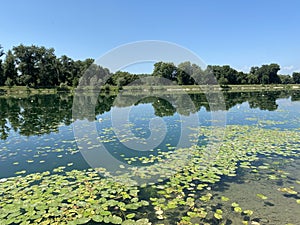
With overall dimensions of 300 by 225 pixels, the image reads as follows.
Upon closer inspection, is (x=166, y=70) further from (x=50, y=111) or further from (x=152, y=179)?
(x=152, y=179)

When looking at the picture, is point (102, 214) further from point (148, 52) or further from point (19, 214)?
point (148, 52)

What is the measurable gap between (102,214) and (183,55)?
602 cm

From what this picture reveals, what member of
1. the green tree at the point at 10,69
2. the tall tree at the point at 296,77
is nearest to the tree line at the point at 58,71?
the green tree at the point at 10,69

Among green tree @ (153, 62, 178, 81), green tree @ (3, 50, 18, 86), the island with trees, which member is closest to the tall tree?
the island with trees

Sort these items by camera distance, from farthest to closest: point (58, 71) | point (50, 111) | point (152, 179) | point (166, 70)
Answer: point (58, 71)
point (166, 70)
point (50, 111)
point (152, 179)

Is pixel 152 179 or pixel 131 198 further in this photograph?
pixel 152 179

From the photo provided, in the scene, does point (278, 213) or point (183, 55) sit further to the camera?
point (183, 55)

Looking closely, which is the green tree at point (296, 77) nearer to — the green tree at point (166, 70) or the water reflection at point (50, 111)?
the green tree at point (166, 70)

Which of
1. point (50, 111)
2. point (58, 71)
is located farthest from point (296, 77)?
point (50, 111)

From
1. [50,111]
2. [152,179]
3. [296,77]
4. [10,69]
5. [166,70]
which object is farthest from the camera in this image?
[296,77]

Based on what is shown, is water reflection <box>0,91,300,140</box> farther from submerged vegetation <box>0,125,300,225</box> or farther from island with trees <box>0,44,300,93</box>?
island with trees <box>0,44,300,93</box>

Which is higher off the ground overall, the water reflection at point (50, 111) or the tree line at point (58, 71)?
the tree line at point (58, 71)

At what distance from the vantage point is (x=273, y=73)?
315 ft

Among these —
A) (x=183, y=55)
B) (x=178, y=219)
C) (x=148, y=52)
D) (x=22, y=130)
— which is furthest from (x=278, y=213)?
(x=22, y=130)
